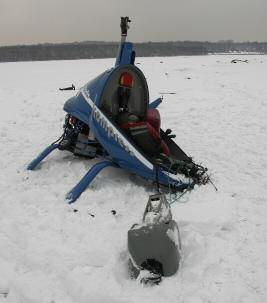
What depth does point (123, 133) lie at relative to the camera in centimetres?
582

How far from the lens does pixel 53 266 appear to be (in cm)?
387

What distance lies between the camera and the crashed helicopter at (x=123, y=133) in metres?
5.62

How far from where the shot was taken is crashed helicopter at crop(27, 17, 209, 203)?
5.62m

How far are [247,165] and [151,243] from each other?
13.1 ft

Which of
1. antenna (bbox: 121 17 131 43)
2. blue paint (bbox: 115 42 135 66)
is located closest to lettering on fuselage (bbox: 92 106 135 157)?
blue paint (bbox: 115 42 135 66)

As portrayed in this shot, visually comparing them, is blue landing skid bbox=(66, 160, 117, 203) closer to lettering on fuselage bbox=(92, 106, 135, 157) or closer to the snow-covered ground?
the snow-covered ground

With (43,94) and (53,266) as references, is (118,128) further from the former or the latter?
(43,94)

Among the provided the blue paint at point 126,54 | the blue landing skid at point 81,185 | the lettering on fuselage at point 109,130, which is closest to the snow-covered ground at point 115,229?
the blue landing skid at point 81,185

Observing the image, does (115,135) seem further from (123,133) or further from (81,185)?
(81,185)

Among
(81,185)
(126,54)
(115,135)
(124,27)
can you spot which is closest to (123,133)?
(115,135)

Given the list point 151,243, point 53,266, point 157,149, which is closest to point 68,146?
point 157,149

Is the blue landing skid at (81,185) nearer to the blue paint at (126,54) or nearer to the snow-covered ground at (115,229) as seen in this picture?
the snow-covered ground at (115,229)

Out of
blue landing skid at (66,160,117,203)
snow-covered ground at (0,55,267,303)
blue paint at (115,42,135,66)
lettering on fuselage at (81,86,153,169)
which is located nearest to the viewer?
snow-covered ground at (0,55,267,303)

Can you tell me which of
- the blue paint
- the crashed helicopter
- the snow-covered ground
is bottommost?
the snow-covered ground
